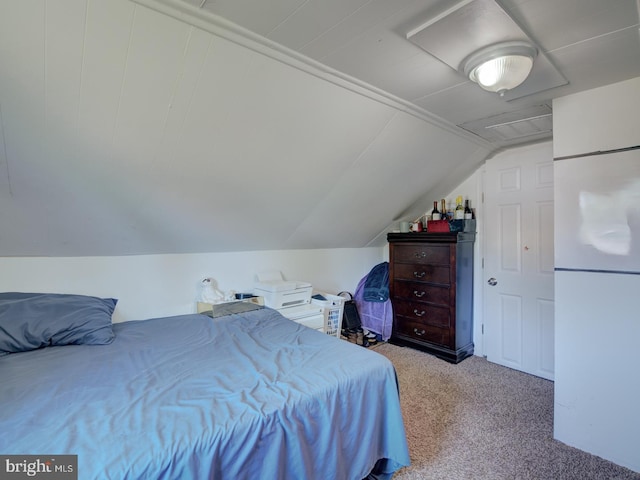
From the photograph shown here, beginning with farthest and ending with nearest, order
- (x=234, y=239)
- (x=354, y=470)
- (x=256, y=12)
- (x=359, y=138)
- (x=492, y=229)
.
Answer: (x=492, y=229), (x=234, y=239), (x=359, y=138), (x=354, y=470), (x=256, y=12)

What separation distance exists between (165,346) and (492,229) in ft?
10.2

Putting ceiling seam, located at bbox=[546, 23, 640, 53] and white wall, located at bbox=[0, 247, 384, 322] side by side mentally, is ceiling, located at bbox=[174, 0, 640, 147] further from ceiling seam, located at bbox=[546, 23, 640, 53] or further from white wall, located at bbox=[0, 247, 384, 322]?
white wall, located at bbox=[0, 247, 384, 322]

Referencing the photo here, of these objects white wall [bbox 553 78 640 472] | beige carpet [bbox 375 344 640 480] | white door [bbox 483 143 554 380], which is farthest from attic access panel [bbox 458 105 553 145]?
beige carpet [bbox 375 344 640 480]

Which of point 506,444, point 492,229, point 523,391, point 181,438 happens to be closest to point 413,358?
point 523,391

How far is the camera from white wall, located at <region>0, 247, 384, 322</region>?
2.12 metres

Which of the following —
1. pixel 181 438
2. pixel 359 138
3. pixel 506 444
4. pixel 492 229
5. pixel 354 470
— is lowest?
pixel 506 444

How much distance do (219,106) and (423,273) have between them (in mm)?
2616

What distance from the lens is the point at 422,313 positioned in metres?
3.46

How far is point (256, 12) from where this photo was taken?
4.36 feet

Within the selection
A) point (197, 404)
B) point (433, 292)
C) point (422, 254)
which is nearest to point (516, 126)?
point (422, 254)

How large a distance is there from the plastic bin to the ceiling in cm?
198

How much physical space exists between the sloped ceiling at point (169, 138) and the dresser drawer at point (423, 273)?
3.30ft

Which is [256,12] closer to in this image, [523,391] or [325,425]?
[325,425]

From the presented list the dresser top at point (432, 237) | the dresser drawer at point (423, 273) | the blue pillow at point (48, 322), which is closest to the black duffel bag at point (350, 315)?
the dresser drawer at point (423, 273)
